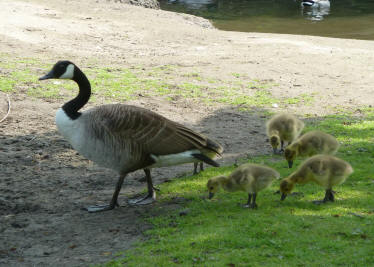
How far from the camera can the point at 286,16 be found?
3125 cm

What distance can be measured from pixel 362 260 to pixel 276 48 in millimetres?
13499

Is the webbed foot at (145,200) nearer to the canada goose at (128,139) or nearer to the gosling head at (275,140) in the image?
the canada goose at (128,139)

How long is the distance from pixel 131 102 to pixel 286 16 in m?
21.4

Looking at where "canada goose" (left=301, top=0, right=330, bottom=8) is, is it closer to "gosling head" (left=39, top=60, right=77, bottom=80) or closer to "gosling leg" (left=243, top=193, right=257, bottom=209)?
"gosling head" (left=39, top=60, right=77, bottom=80)

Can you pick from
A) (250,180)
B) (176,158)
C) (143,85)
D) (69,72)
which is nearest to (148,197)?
(176,158)

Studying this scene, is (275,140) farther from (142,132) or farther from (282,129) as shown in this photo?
(142,132)

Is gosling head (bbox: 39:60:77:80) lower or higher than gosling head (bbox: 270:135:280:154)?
higher

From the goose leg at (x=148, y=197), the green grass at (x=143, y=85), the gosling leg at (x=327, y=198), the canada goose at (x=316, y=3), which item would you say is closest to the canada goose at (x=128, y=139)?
the goose leg at (x=148, y=197)

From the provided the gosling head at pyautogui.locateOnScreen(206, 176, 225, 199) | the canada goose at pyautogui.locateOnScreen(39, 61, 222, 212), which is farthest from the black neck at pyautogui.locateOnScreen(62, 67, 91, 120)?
the gosling head at pyautogui.locateOnScreen(206, 176, 225, 199)

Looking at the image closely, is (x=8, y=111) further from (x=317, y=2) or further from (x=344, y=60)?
(x=317, y=2)

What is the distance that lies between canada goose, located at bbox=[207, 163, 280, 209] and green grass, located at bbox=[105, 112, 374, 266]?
24 centimetres

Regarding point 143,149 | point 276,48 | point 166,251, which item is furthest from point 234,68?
point 166,251

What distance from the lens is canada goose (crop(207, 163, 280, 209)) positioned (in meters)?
6.50

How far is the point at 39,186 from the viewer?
7973mm
